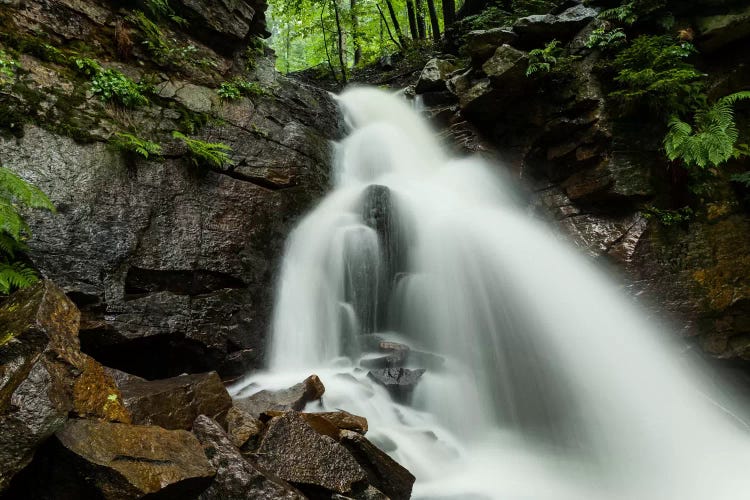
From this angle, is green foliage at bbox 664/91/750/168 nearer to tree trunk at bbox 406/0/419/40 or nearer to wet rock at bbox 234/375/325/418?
wet rock at bbox 234/375/325/418

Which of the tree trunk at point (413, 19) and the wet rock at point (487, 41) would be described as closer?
the wet rock at point (487, 41)

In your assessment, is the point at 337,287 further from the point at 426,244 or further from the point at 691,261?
the point at 691,261

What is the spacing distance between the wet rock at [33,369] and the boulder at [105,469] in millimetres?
128

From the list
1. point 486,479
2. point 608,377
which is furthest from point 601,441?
point 486,479

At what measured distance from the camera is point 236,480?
2.38 metres

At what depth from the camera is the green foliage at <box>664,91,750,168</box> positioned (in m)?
5.23

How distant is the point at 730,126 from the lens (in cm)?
562

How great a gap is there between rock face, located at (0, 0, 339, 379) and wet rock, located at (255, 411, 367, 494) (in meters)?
2.17

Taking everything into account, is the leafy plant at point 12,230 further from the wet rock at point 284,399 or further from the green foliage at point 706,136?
the green foliage at point 706,136

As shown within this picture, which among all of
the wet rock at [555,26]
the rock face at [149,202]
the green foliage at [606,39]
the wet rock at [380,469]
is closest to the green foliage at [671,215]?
the green foliage at [606,39]

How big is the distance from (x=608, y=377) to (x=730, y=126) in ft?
14.1

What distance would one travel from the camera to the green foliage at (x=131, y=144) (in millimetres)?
4785

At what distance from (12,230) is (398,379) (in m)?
4.09

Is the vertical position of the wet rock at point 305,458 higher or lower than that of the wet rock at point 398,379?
higher
